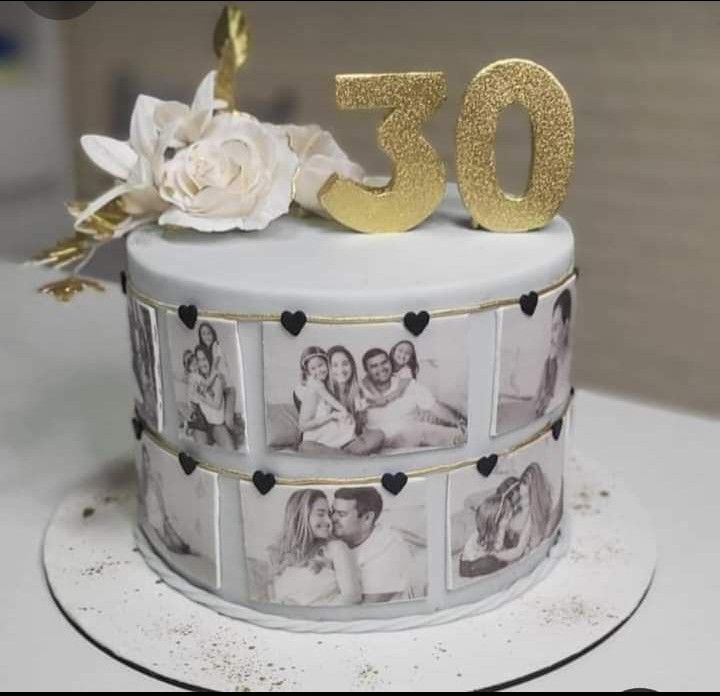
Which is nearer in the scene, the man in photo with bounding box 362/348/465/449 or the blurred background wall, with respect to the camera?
the man in photo with bounding box 362/348/465/449

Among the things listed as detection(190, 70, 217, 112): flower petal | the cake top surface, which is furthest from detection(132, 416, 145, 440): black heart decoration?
detection(190, 70, 217, 112): flower petal

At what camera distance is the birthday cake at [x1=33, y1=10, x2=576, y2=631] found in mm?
664

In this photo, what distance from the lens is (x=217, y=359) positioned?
680 millimetres

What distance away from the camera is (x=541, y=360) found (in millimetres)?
714

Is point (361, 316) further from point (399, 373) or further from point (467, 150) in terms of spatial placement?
point (467, 150)

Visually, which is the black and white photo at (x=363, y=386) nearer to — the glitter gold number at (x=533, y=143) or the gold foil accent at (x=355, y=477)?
the gold foil accent at (x=355, y=477)

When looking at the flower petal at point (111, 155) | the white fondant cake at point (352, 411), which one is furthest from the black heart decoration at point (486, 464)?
the flower petal at point (111, 155)

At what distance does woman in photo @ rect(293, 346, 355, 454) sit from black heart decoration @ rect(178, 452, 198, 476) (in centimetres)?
8

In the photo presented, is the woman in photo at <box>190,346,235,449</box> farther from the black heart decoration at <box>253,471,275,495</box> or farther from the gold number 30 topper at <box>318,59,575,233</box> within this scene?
the gold number 30 topper at <box>318,59,575,233</box>

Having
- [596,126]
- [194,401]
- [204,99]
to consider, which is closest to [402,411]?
Result: [194,401]

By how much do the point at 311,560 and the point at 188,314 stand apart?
A: 0.17m

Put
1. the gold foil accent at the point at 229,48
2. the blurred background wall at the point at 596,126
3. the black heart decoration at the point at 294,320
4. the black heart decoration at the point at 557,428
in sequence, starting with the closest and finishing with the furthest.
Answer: the black heart decoration at the point at 294,320 < the black heart decoration at the point at 557,428 < the gold foil accent at the point at 229,48 < the blurred background wall at the point at 596,126

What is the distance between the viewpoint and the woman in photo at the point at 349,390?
0.66 metres

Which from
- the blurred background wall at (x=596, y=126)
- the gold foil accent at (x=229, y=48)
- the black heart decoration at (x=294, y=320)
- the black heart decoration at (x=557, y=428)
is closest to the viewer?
the black heart decoration at (x=294, y=320)
